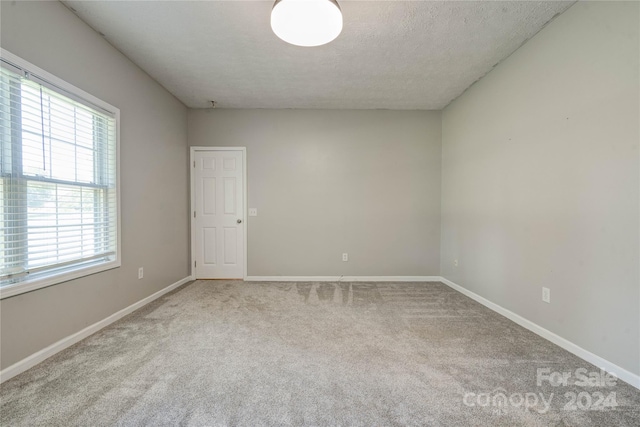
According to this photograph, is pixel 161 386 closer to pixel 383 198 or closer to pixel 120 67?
pixel 120 67

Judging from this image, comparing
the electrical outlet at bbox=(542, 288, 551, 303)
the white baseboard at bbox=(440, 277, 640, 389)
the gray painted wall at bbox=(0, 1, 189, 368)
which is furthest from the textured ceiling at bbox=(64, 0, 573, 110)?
the white baseboard at bbox=(440, 277, 640, 389)

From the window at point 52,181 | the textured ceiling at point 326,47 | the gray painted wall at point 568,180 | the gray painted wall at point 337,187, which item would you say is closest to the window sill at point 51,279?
the window at point 52,181

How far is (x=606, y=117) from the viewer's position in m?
1.62

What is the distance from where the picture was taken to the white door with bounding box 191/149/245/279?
3.79 m

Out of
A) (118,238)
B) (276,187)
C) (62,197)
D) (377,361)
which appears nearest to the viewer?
(377,361)

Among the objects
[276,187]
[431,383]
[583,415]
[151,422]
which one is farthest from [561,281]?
[276,187]

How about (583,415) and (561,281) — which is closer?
(583,415)

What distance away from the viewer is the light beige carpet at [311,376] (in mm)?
1266

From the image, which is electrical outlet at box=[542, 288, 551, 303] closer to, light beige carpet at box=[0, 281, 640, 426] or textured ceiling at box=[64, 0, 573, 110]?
light beige carpet at box=[0, 281, 640, 426]

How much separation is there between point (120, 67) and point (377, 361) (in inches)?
140

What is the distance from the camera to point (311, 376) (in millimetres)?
1572

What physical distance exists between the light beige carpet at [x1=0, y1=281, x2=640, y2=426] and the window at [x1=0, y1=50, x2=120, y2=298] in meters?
0.68

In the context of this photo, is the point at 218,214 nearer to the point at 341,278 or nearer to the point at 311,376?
the point at 341,278

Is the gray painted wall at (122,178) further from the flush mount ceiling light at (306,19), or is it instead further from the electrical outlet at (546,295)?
the electrical outlet at (546,295)
